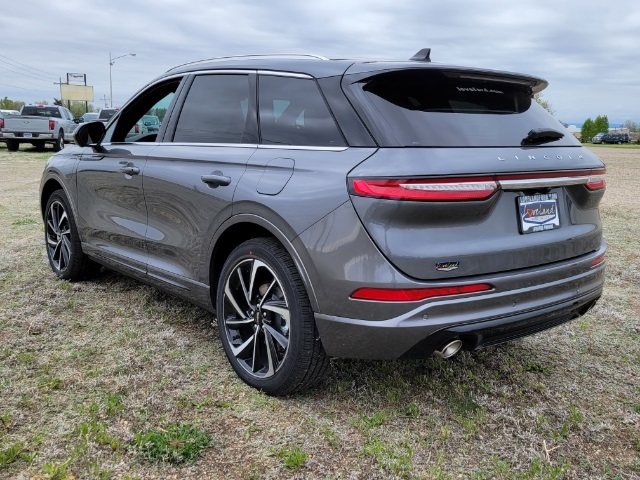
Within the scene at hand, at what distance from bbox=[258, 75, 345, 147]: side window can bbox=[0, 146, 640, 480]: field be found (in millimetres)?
1315

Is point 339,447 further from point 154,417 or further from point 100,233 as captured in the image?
point 100,233

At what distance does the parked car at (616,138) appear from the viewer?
70938mm

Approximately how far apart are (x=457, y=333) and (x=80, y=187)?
11.2 feet

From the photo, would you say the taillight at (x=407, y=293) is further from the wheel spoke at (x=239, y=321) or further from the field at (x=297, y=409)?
the wheel spoke at (x=239, y=321)

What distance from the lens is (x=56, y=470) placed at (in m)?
2.52

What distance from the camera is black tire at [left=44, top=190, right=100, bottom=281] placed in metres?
5.10

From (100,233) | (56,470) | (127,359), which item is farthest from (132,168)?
(56,470)

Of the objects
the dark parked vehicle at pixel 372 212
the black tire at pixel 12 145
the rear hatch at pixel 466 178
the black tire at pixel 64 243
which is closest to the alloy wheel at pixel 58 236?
the black tire at pixel 64 243

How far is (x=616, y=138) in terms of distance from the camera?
7094 cm

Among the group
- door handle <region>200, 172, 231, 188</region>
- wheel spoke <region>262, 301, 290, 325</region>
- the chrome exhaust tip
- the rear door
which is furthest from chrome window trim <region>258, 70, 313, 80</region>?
the chrome exhaust tip

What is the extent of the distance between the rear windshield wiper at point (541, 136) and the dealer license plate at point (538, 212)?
11.0 inches

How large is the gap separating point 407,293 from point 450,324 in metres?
0.23

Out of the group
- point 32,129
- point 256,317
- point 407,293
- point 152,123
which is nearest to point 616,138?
point 32,129

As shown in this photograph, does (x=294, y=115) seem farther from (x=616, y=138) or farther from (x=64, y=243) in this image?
(x=616, y=138)
